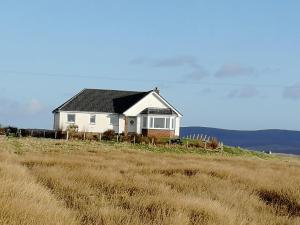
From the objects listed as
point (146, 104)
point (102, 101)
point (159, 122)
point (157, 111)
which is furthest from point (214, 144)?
point (102, 101)

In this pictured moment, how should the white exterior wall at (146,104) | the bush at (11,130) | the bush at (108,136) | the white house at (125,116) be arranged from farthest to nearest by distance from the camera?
the white exterior wall at (146,104)
the white house at (125,116)
the bush at (11,130)
the bush at (108,136)

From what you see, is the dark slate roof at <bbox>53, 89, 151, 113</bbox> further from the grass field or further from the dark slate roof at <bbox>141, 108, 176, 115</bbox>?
the grass field

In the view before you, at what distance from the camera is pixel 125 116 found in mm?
58625

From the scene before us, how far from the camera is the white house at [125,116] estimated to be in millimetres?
58031

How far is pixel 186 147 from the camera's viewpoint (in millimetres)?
47188

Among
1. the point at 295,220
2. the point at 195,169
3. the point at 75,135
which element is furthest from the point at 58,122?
the point at 295,220

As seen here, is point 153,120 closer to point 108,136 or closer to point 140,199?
point 108,136

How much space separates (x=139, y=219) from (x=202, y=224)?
0.98 m

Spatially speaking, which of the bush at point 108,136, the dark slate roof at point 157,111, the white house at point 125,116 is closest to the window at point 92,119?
the white house at point 125,116

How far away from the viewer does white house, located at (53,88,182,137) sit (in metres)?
58.0

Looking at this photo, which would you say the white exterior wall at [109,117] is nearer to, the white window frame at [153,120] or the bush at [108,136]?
the white window frame at [153,120]

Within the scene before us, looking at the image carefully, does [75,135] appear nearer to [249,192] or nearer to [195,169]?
[195,169]

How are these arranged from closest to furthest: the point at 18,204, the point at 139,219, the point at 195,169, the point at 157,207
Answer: the point at 18,204, the point at 139,219, the point at 157,207, the point at 195,169

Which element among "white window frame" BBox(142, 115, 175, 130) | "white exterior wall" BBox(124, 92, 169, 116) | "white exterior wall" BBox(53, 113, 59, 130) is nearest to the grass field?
"white window frame" BBox(142, 115, 175, 130)
